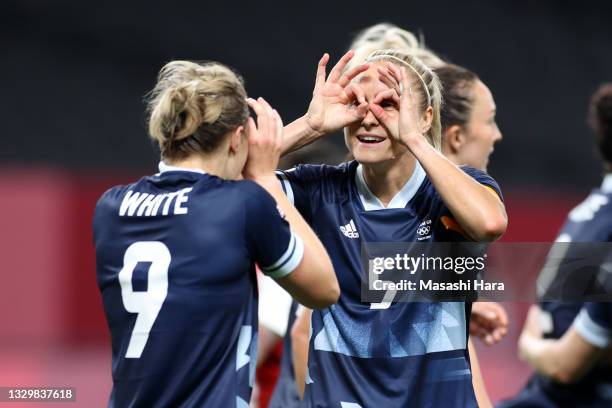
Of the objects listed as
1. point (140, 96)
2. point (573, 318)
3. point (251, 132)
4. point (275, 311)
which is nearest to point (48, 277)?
point (140, 96)

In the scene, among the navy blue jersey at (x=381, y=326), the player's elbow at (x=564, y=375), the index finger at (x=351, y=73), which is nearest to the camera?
the navy blue jersey at (x=381, y=326)

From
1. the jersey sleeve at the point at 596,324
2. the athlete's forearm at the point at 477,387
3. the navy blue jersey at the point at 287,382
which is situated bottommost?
the navy blue jersey at the point at 287,382

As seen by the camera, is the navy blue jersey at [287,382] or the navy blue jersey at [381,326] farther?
the navy blue jersey at [287,382]

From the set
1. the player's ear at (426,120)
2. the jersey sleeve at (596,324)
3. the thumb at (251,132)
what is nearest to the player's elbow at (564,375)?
the jersey sleeve at (596,324)

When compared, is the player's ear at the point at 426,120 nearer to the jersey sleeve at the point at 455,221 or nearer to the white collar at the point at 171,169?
the jersey sleeve at the point at 455,221

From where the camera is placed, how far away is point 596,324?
3.02m

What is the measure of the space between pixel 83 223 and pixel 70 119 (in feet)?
4.73

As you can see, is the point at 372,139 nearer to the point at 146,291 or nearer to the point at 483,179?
the point at 483,179

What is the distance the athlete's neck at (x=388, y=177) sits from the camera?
298 centimetres

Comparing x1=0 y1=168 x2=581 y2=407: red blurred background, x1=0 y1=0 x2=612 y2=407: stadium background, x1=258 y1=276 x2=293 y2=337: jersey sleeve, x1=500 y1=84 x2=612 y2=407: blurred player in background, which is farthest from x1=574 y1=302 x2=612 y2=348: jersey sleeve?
x1=0 y1=168 x2=581 y2=407: red blurred background

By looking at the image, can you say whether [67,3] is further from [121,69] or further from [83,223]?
[83,223]

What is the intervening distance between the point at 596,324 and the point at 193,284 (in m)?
1.25

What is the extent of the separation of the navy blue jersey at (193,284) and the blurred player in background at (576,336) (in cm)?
108

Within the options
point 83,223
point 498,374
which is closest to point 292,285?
point 498,374
